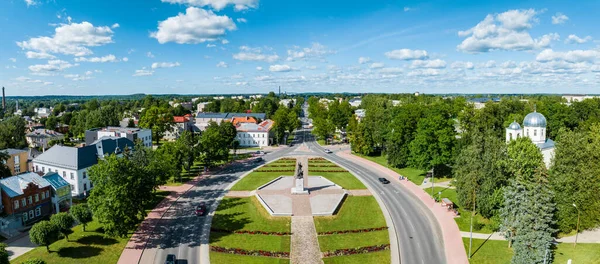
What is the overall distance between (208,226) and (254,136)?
61.7m

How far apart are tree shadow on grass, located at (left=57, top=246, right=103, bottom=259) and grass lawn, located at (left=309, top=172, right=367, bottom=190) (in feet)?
118

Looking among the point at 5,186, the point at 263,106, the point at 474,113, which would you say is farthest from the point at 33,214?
the point at 263,106

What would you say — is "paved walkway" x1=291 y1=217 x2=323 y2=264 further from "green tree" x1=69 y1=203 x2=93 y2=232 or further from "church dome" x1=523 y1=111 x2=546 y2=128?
"church dome" x1=523 y1=111 x2=546 y2=128

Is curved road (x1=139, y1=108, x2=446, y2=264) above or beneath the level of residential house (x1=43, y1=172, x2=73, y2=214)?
beneath

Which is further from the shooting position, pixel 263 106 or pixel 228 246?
pixel 263 106

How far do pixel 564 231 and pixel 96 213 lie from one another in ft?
156

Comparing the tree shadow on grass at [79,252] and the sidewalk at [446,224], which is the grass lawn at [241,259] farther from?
the sidewalk at [446,224]

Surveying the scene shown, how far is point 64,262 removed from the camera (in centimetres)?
3297

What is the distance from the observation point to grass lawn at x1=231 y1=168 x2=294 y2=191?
58344 millimetres

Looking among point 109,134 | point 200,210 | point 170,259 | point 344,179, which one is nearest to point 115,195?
point 170,259

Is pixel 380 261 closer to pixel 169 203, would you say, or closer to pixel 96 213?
pixel 96 213

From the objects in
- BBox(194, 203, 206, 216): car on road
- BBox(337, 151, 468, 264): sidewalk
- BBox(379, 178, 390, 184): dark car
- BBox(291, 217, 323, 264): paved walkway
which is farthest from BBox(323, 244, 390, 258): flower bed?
BBox(379, 178, 390, 184): dark car

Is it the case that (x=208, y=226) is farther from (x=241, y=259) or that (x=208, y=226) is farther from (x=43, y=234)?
(x=43, y=234)

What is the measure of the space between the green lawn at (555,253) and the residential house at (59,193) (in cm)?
4919
